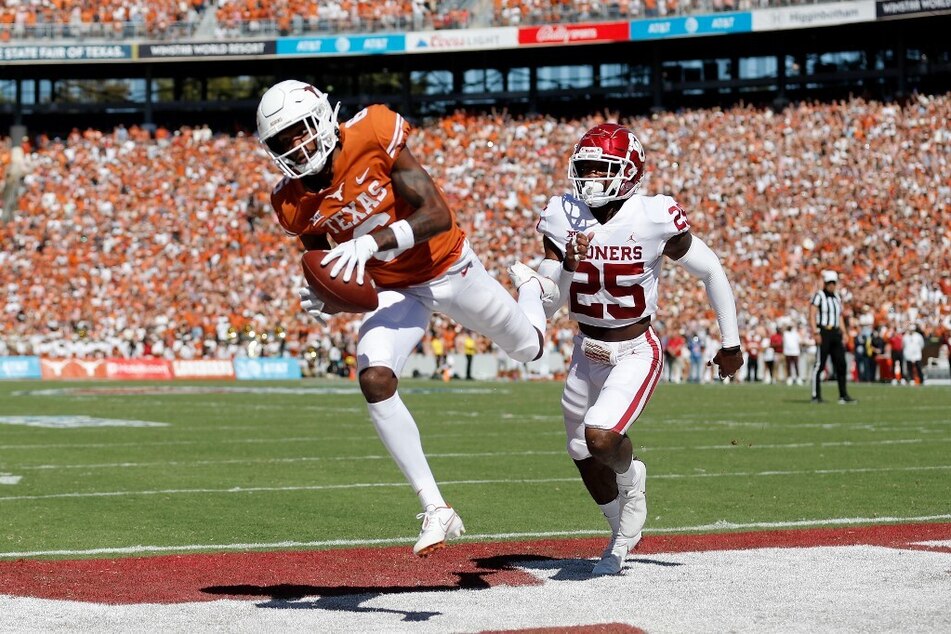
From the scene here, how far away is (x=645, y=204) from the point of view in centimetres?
618

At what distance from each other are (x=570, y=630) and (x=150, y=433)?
11163 mm

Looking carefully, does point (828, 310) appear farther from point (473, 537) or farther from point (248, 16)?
point (248, 16)

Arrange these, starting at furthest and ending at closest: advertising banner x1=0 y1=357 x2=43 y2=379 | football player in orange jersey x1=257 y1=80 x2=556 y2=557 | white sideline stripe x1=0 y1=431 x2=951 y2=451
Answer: advertising banner x1=0 y1=357 x2=43 y2=379, white sideline stripe x1=0 y1=431 x2=951 y2=451, football player in orange jersey x1=257 y1=80 x2=556 y2=557

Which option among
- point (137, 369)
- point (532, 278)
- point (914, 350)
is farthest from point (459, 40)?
point (532, 278)

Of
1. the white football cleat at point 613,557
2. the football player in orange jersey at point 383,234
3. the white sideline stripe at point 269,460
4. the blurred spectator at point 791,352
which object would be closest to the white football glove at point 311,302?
the football player in orange jersey at point 383,234

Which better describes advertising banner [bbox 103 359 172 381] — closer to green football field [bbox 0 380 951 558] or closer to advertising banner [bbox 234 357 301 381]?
advertising banner [bbox 234 357 301 381]

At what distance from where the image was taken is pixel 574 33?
35.5 metres

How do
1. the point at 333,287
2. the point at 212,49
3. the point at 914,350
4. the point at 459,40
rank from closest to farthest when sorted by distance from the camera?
the point at 333,287 → the point at 914,350 → the point at 459,40 → the point at 212,49

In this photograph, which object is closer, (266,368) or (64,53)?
(266,368)

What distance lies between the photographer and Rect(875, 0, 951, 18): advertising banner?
31656mm

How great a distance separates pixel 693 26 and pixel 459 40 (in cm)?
632

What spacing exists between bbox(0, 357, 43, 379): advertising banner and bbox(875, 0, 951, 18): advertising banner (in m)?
21.9

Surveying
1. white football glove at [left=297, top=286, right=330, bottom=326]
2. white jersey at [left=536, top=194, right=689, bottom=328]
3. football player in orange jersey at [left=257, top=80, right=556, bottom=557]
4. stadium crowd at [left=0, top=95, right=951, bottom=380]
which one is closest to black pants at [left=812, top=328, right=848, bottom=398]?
stadium crowd at [left=0, top=95, right=951, bottom=380]

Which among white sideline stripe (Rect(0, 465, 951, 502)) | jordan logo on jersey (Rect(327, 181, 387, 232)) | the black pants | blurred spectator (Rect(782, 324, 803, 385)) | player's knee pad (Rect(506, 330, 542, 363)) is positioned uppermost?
jordan logo on jersey (Rect(327, 181, 387, 232))
